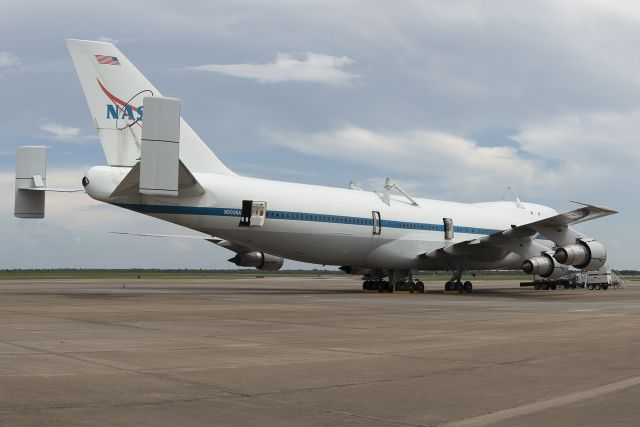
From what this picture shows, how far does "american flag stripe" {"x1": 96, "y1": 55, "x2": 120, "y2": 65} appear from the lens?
25.8 meters

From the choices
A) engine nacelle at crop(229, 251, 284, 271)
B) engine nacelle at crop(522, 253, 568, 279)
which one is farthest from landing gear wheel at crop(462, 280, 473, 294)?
engine nacelle at crop(229, 251, 284, 271)

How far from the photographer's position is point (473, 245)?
33.4 m

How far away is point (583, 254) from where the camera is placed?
101ft

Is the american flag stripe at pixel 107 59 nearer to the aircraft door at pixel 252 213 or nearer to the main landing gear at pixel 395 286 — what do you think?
the aircraft door at pixel 252 213

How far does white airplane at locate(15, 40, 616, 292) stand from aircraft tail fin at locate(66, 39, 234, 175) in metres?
0.04

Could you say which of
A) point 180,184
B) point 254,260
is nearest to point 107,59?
point 180,184

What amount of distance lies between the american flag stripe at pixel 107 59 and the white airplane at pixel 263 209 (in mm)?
36

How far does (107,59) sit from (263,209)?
26.3 feet

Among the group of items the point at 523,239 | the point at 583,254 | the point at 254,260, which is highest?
the point at 523,239

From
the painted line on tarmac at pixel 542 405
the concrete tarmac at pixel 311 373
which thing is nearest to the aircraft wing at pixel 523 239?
the concrete tarmac at pixel 311 373

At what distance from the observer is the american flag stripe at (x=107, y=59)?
2581cm

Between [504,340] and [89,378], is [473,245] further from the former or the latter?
[89,378]

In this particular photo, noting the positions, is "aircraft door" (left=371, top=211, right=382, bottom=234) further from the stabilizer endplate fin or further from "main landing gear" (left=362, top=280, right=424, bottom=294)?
the stabilizer endplate fin

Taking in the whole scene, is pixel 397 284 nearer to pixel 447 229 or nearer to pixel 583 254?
pixel 447 229
